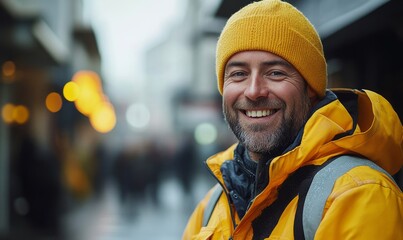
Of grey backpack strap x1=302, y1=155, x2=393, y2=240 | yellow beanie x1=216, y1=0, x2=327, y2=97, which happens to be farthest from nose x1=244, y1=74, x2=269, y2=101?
grey backpack strap x1=302, y1=155, x2=393, y2=240

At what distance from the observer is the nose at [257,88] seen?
1.99 m

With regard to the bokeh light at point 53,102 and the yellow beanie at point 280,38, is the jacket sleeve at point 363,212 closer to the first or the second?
the yellow beanie at point 280,38

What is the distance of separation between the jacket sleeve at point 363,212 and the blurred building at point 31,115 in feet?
26.3

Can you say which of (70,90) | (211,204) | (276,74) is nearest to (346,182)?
(276,74)

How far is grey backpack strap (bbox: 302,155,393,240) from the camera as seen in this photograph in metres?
1.62

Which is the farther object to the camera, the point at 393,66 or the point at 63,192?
the point at 63,192

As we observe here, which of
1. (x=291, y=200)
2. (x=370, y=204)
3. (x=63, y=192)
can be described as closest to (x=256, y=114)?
(x=291, y=200)

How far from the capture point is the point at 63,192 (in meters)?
14.1

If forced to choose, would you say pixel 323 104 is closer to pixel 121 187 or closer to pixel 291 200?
pixel 291 200

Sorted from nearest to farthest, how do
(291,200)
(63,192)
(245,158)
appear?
1. (291,200)
2. (245,158)
3. (63,192)

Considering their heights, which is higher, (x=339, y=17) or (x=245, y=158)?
(x=339, y=17)

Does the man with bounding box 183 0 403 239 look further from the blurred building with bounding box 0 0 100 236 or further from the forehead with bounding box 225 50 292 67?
the blurred building with bounding box 0 0 100 236

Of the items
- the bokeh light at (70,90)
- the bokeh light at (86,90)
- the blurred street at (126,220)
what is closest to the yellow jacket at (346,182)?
the blurred street at (126,220)

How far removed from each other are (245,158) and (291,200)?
47 cm
